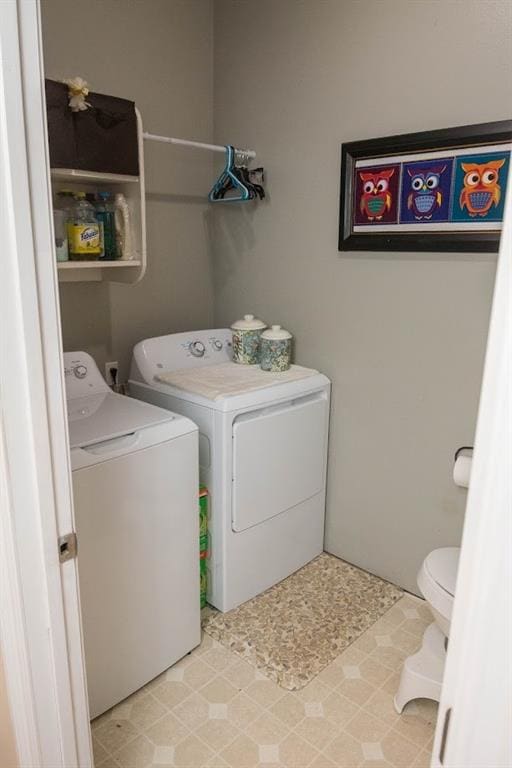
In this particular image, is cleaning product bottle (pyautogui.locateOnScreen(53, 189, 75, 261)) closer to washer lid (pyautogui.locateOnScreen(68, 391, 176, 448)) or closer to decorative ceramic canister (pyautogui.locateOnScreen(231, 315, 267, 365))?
washer lid (pyautogui.locateOnScreen(68, 391, 176, 448))

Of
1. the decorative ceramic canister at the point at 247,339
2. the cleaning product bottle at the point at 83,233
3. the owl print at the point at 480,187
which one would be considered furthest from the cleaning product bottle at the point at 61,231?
the owl print at the point at 480,187

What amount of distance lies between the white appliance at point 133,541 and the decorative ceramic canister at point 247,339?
65cm

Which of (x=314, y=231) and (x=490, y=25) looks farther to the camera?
(x=314, y=231)

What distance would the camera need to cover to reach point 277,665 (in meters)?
1.99

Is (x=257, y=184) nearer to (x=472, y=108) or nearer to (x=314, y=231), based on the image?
(x=314, y=231)

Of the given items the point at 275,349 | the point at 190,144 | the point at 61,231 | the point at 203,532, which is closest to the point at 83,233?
the point at 61,231

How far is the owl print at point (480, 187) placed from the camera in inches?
72.3

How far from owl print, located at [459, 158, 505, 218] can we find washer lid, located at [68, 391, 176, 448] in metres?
1.25

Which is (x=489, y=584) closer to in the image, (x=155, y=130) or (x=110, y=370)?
(x=110, y=370)

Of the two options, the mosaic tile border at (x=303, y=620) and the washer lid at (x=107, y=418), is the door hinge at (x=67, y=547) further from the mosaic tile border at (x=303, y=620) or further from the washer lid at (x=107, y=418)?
the mosaic tile border at (x=303, y=620)

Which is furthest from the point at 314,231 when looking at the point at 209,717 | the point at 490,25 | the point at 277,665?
the point at 209,717

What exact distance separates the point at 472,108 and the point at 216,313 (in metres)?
1.52

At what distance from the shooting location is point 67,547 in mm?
1018

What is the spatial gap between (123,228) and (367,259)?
0.98m
